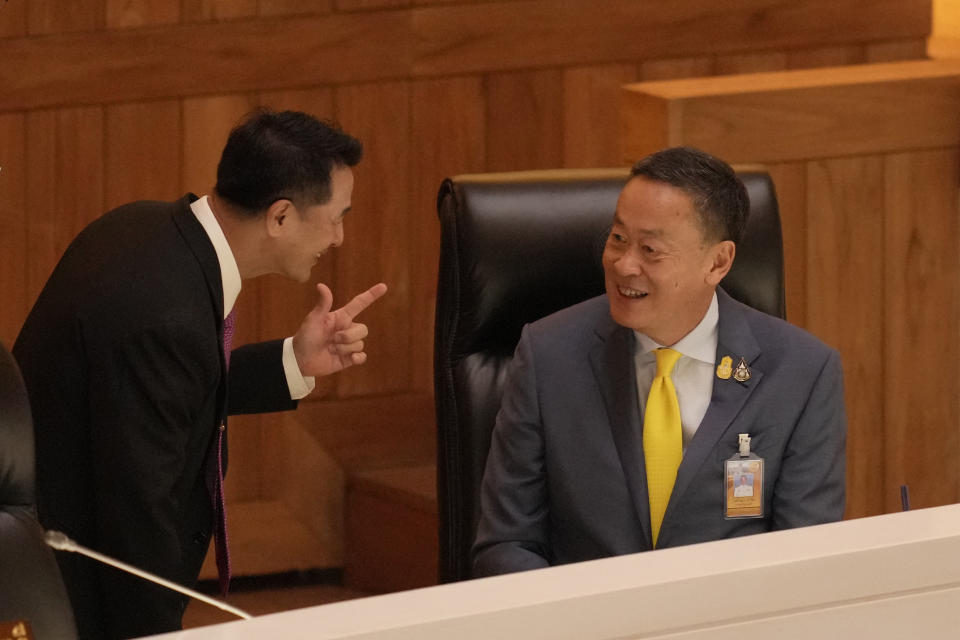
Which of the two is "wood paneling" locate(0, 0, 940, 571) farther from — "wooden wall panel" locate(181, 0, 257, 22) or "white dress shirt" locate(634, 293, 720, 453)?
"white dress shirt" locate(634, 293, 720, 453)

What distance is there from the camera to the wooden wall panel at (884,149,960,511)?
3758 mm

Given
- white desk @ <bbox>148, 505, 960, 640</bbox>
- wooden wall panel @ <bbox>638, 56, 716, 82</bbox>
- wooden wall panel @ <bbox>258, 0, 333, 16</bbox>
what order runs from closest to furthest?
white desk @ <bbox>148, 505, 960, 640</bbox> → wooden wall panel @ <bbox>258, 0, 333, 16</bbox> → wooden wall panel @ <bbox>638, 56, 716, 82</bbox>

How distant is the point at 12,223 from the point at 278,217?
1412mm

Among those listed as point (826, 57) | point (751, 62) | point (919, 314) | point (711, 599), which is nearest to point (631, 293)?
point (711, 599)

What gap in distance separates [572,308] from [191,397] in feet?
1.83

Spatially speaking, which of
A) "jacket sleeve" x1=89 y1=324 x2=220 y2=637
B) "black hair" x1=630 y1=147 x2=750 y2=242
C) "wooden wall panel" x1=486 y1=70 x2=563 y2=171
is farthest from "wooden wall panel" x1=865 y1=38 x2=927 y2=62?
"jacket sleeve" x1=89 y1=324 x2=220 y2=637

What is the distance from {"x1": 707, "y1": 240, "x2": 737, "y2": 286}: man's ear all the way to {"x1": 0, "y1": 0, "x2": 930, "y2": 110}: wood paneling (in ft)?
5.71

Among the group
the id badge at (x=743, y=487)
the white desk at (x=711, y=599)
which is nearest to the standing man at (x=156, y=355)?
the id badge at (x=743, y=487)

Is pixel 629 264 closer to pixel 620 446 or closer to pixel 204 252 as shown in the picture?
pixel 620 446

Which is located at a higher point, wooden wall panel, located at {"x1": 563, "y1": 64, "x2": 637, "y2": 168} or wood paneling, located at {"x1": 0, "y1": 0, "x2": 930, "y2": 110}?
wood paneling, located at {"x1": 0, "y1": 0, "x2": 930, "y2": 110}

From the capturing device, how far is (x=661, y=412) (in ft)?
7.45

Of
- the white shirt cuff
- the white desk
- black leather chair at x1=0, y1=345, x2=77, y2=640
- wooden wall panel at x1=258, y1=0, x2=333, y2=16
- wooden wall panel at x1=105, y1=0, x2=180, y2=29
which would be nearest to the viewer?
the white desk

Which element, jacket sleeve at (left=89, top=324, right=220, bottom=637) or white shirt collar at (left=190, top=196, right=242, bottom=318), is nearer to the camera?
jacket sleeve at (left=89, top=324, right=220, bottom=637)

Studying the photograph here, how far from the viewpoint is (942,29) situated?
4344 millimetres
